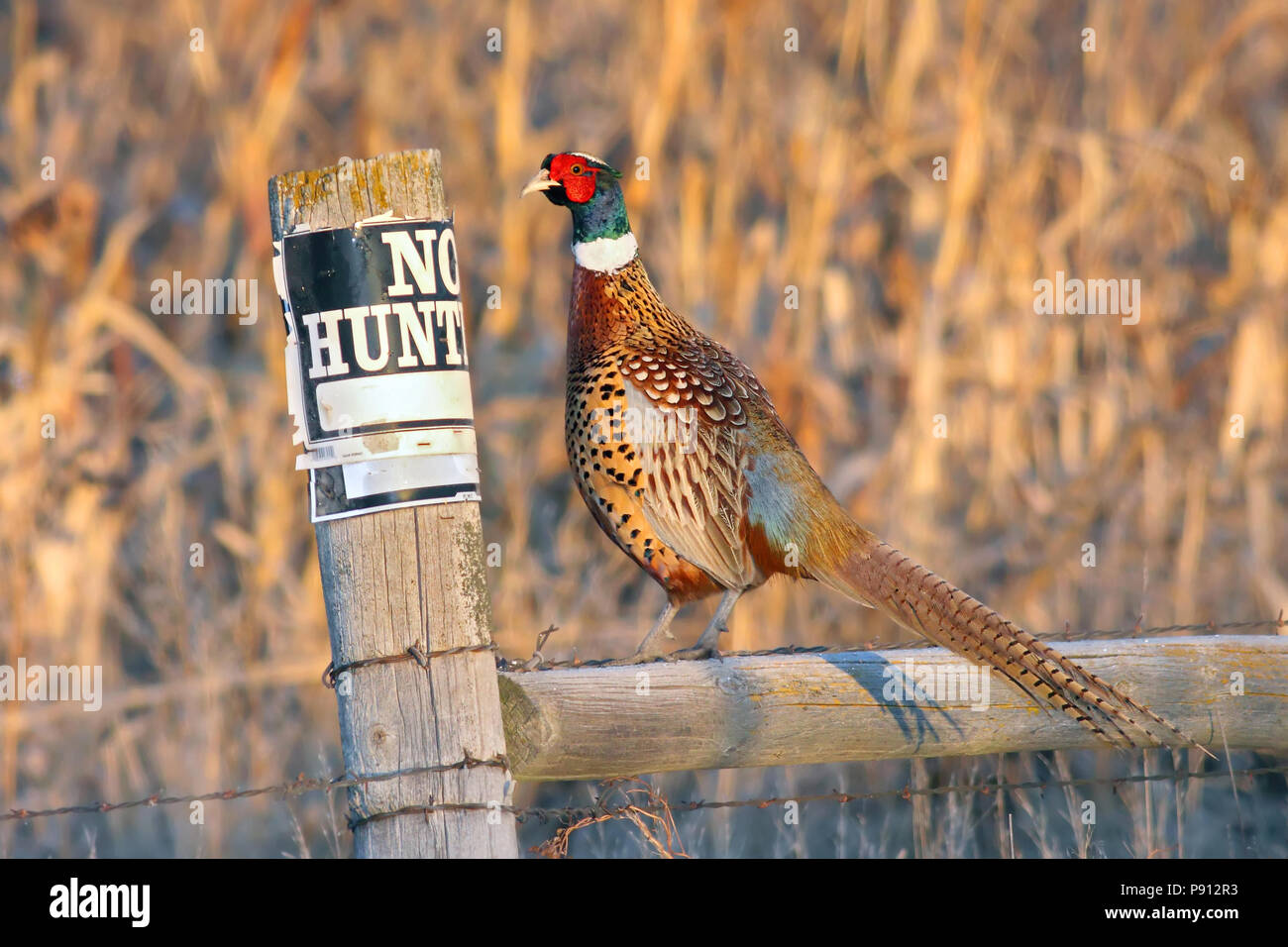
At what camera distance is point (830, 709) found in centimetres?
258

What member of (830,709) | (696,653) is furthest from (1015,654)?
(696,653)

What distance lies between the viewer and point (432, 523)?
201cm

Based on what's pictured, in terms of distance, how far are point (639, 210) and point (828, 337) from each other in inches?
38.9

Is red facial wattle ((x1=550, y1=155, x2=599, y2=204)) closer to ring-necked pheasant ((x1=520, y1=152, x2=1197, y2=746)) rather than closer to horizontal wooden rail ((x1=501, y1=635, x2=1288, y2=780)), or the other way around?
ring-necked pheasant ((x1=520, y1=152, x2=1197, y2=746))

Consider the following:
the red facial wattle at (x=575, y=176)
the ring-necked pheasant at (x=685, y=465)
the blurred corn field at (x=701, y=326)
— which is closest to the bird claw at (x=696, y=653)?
the ring-necked pheasant at (x=685, y=465)

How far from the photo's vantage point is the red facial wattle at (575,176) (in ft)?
11.4

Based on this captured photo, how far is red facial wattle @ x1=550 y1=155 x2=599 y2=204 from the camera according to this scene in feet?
11.4

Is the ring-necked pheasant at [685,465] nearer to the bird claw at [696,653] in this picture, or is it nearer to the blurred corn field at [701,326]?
the bird claw at [696,653]

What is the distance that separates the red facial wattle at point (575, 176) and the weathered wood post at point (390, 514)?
1.50 meters

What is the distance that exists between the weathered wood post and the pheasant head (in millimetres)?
1501

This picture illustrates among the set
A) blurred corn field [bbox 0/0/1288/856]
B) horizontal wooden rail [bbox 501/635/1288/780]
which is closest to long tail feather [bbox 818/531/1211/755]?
horizontal wooden rail [bbox 501/635/1288/780]

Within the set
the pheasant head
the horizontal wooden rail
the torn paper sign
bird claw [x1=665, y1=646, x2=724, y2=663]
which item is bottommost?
the horizontal wooden rail

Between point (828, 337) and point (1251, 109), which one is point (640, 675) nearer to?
point (828, 337)

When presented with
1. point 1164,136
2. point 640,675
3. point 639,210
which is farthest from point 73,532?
point 1164,136
